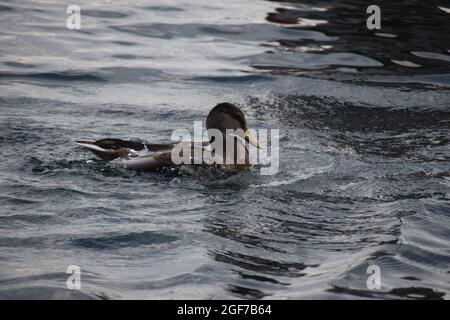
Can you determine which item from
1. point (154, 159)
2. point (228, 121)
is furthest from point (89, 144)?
point (228, 121)

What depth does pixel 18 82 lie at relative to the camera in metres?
12.9

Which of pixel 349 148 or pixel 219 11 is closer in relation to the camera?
pixel 349 148

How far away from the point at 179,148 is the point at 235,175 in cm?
62

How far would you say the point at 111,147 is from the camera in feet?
30.6

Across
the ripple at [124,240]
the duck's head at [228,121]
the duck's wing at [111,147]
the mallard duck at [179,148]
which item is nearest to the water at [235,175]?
the ripple at [124,240]

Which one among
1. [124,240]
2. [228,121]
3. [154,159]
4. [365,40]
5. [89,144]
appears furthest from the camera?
[365,40]

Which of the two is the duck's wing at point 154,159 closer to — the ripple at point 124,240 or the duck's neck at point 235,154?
the duck's neck at point 235,154

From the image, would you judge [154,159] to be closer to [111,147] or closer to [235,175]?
[111,147]

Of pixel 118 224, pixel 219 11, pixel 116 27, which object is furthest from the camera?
pixel 219 11

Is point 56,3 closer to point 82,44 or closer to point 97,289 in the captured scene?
point 82,44

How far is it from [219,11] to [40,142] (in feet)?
26.8

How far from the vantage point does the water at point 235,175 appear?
22.1 feet

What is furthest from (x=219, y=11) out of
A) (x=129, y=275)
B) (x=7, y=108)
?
(x=129, y=275)

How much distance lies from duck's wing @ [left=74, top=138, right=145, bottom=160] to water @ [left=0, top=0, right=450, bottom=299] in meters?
0.23
